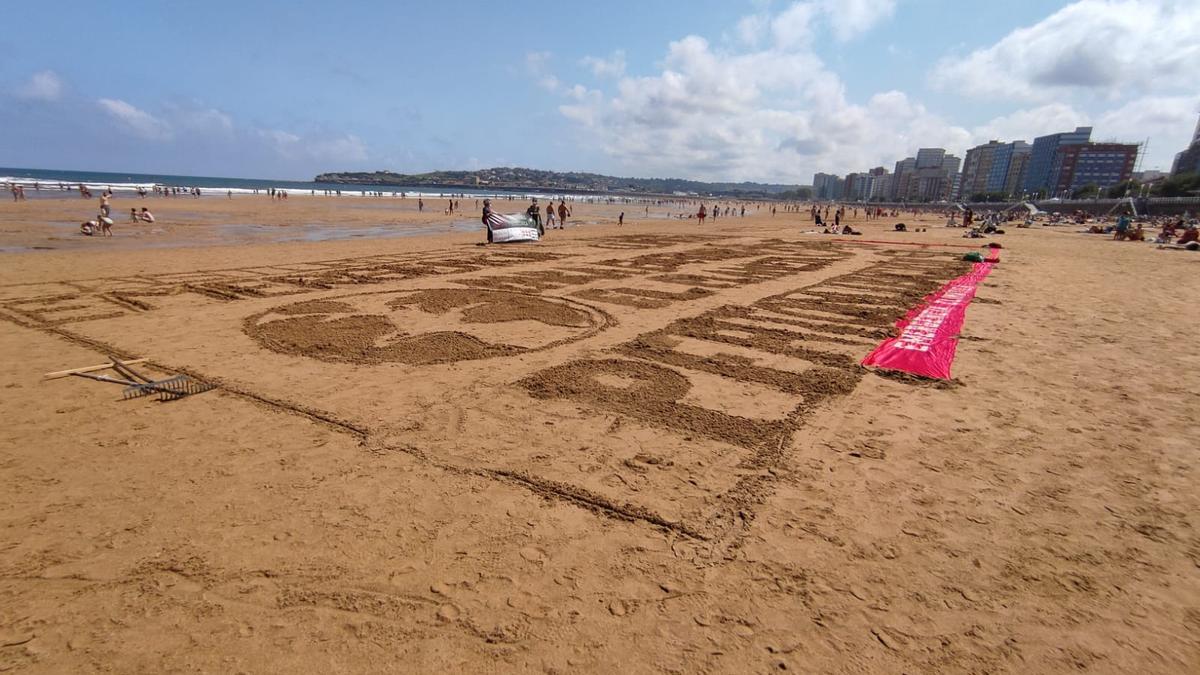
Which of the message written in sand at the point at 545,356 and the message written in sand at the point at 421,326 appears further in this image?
the message written in sand at the point at 421,326

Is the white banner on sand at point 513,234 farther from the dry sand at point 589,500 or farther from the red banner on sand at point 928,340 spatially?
the red banner on sand at point 928,340

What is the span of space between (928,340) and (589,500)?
303 inches

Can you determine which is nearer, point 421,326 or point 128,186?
point 421,326

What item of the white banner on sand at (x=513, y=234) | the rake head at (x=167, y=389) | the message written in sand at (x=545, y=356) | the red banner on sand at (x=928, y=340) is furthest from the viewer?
Result: the white banner on sand at (x=513, y=234)

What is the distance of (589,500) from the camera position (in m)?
4.32

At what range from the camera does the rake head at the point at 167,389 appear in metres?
6.15

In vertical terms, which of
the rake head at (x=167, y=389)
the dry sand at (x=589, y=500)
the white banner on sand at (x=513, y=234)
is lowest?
the dry sand at (x=589, y=500)

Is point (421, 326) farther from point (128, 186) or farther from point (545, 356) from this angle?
point (128, 186)

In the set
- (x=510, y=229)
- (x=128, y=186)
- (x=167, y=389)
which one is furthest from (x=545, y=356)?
(x=128, y=186)

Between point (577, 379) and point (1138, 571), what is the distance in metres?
5.45

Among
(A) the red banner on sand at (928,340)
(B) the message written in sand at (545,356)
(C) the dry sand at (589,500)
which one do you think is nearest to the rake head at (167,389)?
(C) the dry sand at (589,500)

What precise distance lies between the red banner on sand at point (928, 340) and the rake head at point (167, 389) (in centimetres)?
918

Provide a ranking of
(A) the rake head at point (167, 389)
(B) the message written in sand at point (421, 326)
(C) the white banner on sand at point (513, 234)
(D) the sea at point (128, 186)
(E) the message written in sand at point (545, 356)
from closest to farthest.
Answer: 1. (E) the message written in sand at point (545, 356)
2. (A) the rake head at point (167, 389)
3. (B) the message written in sand at point (421, 326)
4. (C) the white banner on sand at point (513, 234)
5. (D) the sea at point (128, 186)

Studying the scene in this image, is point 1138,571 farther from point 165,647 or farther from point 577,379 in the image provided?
point 165,647
